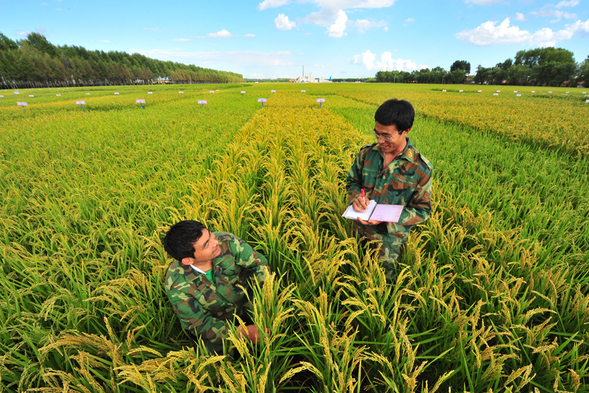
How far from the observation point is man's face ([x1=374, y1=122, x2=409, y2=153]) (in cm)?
159

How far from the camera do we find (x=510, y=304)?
4.73 feet

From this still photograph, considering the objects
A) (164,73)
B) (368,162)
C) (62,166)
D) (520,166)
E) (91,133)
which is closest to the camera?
(368,162)

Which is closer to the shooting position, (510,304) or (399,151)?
(510,304)

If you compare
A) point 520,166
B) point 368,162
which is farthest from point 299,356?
point 520,166

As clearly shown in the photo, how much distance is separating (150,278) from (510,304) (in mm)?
2564

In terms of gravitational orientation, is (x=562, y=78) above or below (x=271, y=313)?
above

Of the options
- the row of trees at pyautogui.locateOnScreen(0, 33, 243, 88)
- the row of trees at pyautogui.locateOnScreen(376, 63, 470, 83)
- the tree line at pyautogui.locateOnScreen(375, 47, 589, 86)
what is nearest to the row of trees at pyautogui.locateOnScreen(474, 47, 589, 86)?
the tree line at pyautogui.locateOnScreen(375, 47, 589, 86)

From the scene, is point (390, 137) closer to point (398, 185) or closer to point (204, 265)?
point (398, 185)

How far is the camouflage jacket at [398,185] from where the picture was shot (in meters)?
1.71

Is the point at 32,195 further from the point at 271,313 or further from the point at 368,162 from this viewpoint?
the point at 368,162

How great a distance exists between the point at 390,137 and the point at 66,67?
92241mm

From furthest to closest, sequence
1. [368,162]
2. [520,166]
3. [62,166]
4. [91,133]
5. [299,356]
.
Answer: [91,133]
[62,166]
[520,166]
[368,162]
[299,356]

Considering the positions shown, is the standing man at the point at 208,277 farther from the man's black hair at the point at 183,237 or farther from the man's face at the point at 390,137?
the man's face at the point at 390,137

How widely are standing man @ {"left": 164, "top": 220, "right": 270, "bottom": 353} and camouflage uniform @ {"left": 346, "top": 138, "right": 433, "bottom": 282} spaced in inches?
38.8
